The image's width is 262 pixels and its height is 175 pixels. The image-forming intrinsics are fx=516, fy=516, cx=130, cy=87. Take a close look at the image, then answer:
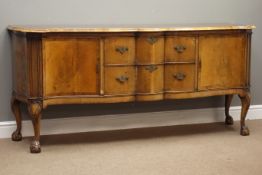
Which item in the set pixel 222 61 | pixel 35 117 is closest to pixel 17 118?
pixel 35 117

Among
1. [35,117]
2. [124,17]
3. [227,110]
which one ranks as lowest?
[227,110]

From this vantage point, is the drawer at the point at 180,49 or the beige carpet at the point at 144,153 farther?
the drawer at the point at 180,49

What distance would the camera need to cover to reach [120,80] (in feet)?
10.8

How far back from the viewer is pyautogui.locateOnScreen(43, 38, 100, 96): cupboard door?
3.14 m

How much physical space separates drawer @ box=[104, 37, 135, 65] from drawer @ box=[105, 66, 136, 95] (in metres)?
0.04

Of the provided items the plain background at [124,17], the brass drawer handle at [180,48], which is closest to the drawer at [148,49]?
the brass drawer handle at [180,48]

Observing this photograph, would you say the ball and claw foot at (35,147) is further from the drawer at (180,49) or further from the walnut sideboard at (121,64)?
the drawer at (180,49)

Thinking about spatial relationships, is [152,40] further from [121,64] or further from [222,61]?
[222,61]

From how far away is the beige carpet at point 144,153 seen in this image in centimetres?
290

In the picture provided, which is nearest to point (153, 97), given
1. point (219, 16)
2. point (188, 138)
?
point (188, 138)

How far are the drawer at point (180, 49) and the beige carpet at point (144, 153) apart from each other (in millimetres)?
569

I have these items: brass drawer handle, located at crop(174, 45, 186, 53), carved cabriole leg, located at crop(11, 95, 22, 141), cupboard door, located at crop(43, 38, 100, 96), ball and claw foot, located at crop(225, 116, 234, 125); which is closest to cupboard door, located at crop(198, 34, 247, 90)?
brass drawer handle, located at crop(174, 45, 186, 53)

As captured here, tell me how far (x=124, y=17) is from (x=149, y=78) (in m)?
0.60

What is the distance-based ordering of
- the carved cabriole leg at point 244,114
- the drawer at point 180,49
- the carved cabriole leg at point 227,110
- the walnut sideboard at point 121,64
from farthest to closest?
the carved cabriole leg at point 227,110, the carved cabriole leg at point 244,114, the drawer at point 180,49, the walnut sideboard at point 121,64
